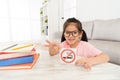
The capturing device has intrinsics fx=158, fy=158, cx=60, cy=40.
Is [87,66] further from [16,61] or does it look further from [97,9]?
[97,9]

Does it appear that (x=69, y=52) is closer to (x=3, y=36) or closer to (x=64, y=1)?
(x=64, y=1)

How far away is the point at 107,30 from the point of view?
2.32 m

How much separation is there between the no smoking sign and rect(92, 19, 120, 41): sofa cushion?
5.28 ft

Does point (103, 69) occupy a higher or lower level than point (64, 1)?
lower

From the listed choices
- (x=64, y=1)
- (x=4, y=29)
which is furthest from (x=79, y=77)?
(x=4, y=29)

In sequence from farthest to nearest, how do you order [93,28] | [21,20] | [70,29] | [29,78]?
[21,20], [93,28], [70,29], [29,78]

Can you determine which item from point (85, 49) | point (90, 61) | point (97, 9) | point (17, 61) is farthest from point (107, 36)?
point (17, 61)

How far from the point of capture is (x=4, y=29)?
15.3 feet

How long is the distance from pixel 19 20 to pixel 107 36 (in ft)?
10.6

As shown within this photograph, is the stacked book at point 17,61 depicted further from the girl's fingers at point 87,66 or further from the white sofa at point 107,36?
Result: the white sofa at point 107,36

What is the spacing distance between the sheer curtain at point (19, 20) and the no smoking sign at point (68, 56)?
4.23 metres

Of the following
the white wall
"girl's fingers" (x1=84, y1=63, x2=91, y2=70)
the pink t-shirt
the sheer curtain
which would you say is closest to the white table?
"girl's fingers" (x1=84, y1=63, x2=91, y2=70)

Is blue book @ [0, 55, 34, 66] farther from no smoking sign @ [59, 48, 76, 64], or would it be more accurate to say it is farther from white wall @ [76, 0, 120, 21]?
white wall @ [76, 0, 120, 21]

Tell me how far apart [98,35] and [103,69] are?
1906mm
